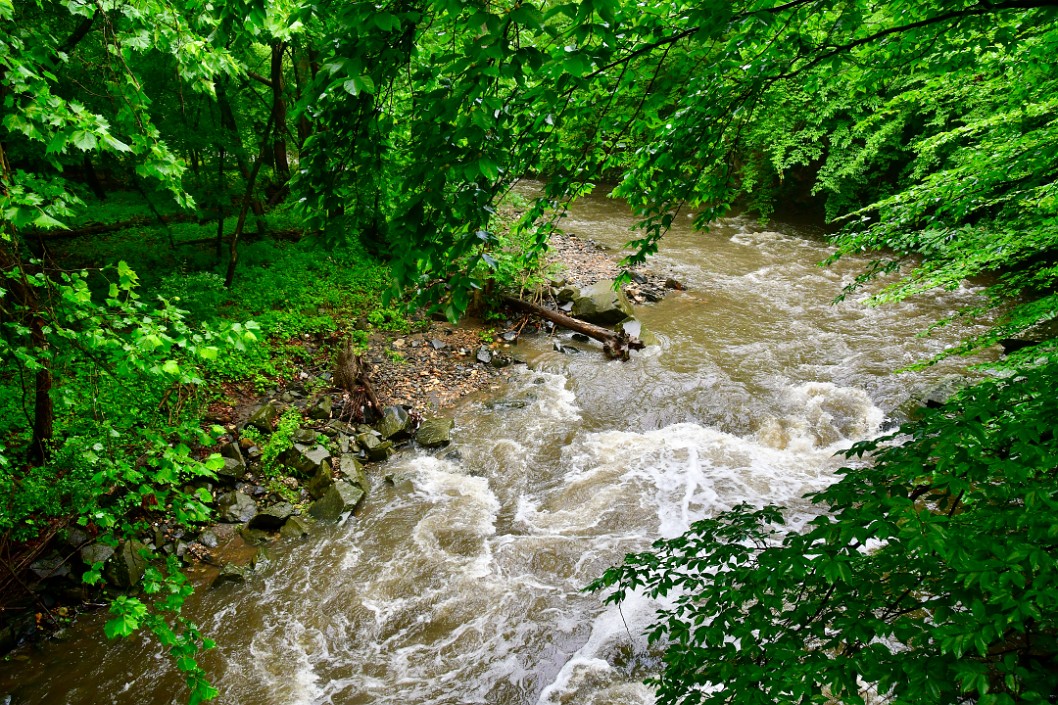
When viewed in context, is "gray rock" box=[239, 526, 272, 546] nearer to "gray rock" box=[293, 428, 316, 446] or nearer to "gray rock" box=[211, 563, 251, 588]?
"gray rock" box=[211, 563, 251, 588]

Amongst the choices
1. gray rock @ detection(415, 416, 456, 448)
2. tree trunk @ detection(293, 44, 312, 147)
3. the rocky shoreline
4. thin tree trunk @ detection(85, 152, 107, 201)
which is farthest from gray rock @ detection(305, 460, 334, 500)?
thin tree trunk @ detection(85, 152, 107, 201)

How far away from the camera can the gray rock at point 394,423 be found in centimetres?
786

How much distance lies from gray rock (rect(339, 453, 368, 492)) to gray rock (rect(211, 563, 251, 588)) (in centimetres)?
158

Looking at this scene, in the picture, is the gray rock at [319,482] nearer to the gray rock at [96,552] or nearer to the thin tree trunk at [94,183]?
the gray rock at [96,552]

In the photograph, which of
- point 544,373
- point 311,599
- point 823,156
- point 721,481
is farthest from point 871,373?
point 823,156

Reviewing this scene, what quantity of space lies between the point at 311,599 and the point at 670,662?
4.34 m

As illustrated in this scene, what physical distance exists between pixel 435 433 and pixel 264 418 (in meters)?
2.43

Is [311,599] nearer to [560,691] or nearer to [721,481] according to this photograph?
[560,691]

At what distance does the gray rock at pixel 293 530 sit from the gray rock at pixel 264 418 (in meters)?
1.59

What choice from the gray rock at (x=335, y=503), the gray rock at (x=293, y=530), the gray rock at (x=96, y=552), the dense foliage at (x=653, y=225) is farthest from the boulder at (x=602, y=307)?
the gray rock at (x=96, y=552)

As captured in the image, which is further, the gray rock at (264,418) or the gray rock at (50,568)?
the gray rock at (264,418)

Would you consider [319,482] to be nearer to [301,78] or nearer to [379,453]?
[379,453]

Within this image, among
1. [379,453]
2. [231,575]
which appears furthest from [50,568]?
[379,453]

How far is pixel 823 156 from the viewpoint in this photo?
1672 cm
